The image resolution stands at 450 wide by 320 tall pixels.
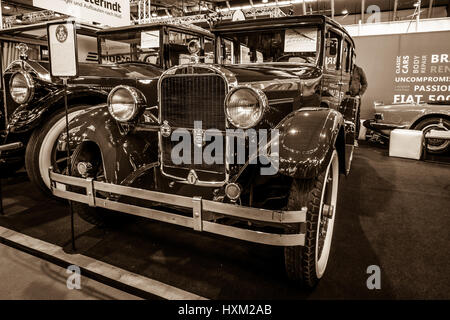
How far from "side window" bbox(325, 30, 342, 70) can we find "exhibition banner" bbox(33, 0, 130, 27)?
2.79 meters

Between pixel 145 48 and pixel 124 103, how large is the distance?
2.08 meters

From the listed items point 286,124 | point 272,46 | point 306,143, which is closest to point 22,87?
point 272,46

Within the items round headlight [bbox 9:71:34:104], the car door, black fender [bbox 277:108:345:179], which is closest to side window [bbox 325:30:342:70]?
the car door

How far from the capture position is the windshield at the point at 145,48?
3873 mm

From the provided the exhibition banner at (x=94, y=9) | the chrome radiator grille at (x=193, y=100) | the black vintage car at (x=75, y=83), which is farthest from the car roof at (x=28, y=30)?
the chrome radiator grille at (x=193, y=100)

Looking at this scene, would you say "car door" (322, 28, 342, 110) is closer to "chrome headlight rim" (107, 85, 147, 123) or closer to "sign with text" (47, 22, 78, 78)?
"chrome headlight rim" (107, 85, 147, 123)

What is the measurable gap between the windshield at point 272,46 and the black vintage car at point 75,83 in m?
0.58

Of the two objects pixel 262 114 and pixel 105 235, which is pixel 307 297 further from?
pixel 105 235

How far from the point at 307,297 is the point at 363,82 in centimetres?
558

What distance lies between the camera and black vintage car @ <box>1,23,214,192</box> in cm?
305

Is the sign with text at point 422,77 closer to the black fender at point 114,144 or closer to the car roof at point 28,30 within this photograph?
the car roof at point 28,30

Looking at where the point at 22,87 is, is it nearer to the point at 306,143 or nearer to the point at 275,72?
the point at 275,72
